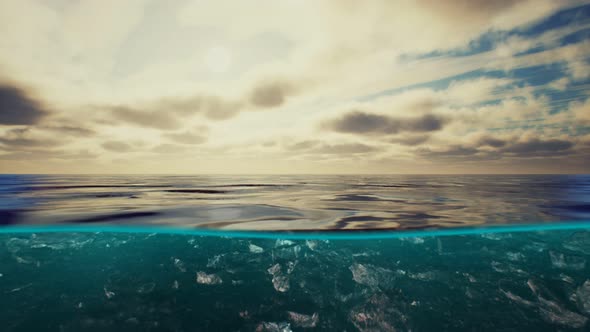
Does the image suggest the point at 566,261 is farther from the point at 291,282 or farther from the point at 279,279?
the point at 279,279

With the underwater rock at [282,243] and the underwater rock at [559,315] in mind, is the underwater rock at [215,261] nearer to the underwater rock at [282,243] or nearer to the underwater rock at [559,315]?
the underwater rock at [282,243]

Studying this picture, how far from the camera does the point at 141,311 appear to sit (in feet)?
40.3

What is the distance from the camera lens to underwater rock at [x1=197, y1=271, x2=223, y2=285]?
14494mm

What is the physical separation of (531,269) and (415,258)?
21.8ft

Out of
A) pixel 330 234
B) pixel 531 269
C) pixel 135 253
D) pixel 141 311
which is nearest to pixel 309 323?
pixel 330 234

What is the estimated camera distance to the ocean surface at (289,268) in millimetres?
11602

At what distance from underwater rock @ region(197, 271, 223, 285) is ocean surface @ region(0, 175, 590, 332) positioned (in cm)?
9

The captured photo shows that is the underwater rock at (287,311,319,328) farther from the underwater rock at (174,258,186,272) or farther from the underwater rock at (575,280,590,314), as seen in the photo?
the underwater rock at (575,280,590,314)

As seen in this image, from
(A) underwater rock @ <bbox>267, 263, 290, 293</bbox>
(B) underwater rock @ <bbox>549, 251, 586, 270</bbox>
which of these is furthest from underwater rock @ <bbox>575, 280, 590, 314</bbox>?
(A) underwater rock @ <bbox>267, 263, 290, 293</bbox>

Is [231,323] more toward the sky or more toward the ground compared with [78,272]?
more toward the ground

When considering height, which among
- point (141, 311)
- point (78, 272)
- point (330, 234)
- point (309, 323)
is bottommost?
point (309, 323)

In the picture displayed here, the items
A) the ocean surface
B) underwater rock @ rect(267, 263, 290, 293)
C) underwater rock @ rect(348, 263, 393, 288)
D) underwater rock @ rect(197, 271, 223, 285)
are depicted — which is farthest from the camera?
underwater rock @ rect(348, 263, 393, 288)

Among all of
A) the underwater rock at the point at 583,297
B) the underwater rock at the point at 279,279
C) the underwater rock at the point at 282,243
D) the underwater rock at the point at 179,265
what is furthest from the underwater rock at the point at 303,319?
the underwater rock at the point at 583,297

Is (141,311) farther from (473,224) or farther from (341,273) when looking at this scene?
(473,224)
